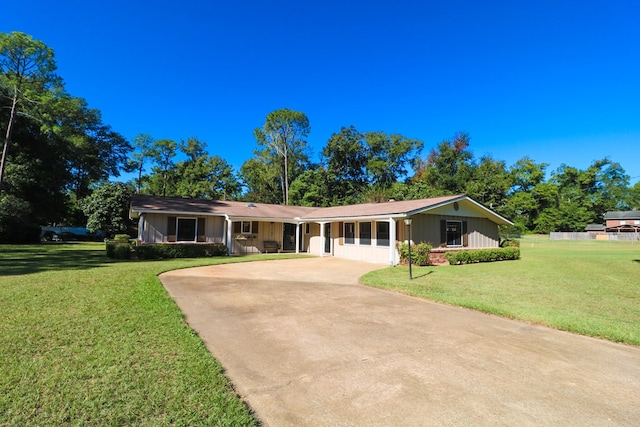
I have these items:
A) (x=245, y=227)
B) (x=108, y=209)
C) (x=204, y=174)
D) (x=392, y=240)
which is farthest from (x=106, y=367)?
(x=204, y=174)

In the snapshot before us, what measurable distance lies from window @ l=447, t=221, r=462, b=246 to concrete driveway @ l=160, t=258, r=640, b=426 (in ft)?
33.1

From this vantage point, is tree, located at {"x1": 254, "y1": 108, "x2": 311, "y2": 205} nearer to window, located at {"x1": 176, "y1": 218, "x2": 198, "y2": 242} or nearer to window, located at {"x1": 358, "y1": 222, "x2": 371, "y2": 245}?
window, located at {"x1": 176, "y1": 218, "x2": 198, "y2": 242}

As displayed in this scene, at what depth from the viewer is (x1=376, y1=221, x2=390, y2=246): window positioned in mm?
15242

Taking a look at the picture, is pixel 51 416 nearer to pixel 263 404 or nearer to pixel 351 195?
pixel 263 404

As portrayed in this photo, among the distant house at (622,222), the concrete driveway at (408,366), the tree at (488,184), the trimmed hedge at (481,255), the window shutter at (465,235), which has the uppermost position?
the tree at (488,184)

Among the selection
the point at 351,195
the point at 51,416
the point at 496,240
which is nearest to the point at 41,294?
the point at 51,416

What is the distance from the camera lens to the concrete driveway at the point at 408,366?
283 centimetres

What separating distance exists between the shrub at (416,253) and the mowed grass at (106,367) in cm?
1002

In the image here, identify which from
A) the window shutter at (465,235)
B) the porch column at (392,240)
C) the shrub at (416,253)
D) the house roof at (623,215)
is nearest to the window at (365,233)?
the porch column at (392,240)

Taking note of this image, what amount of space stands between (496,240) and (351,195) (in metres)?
25.5

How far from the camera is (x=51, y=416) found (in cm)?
258

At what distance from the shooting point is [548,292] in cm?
838

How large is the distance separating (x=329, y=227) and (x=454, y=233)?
677 cm

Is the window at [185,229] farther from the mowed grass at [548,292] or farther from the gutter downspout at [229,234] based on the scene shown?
the mowed grass at [548,292]
